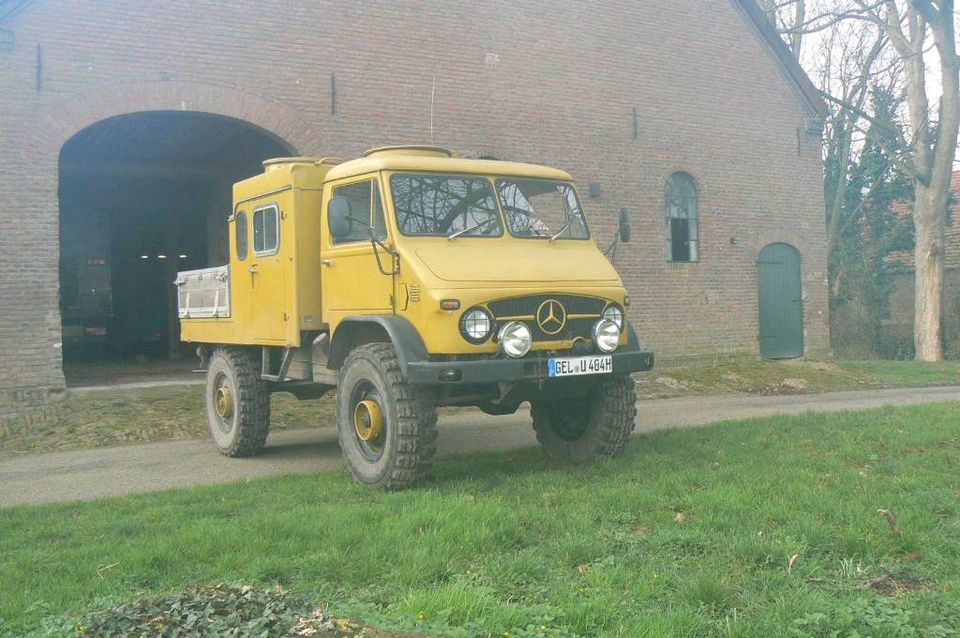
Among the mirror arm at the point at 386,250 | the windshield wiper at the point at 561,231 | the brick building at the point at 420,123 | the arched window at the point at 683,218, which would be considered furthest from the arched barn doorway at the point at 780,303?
the mirror arm at the point at 386,250

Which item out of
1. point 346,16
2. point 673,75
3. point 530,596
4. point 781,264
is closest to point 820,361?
point 781,264

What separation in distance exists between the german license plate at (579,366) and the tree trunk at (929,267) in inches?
606

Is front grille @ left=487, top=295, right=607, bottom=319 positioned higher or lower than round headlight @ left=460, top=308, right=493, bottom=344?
higher

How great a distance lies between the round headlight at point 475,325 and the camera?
6406mm

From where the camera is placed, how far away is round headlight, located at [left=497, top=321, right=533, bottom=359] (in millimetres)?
6477

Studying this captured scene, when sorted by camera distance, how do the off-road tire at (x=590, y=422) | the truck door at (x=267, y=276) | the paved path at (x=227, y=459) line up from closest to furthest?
the off-road tire at (x=590, y=422) → the paved path at (x=227, y=459) → the truck door at (x=267, y=276)

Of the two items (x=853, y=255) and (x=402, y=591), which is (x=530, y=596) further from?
(x=853, y=255)

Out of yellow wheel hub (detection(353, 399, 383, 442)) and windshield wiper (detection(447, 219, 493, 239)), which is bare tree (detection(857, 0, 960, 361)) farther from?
yellow wheel hub (detection(353, 399, 383, 442))

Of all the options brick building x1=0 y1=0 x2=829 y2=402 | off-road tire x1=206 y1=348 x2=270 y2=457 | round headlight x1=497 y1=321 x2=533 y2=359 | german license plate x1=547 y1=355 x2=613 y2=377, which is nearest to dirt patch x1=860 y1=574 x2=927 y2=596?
german license plate x1=547 y1=355 x2=613 y2=377

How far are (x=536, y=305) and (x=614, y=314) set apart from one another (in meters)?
0.73

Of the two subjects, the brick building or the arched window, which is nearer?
the brick building

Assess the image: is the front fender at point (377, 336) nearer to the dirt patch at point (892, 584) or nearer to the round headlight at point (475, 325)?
the round headlight at point (475, 325)

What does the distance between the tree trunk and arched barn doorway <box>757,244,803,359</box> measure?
123 inches

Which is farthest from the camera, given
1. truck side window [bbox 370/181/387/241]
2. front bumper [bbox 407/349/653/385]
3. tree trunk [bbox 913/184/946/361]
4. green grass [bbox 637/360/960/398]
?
tree trunk [bbox 913/184/946/361]
